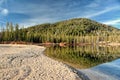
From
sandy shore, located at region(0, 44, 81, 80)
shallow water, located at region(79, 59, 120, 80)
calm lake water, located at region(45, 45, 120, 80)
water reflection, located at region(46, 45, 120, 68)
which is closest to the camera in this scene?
sandy shore, located at region(0, 44, 81, 80)

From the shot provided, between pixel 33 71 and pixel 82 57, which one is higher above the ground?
pixel 33 71

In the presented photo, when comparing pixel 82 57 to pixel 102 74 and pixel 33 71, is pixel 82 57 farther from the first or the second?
pixel 33 71

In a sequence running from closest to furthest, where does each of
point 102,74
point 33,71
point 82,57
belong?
point 33,71, point 102,74, point 82,57

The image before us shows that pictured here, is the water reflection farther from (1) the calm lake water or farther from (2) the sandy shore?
(2) the sandy shore

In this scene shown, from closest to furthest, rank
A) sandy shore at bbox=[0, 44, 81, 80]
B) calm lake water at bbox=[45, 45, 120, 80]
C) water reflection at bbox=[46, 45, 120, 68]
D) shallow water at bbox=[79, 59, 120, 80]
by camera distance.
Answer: sandy shore at bbox=[0, 44, 81, 80]
shallow water at bbox=[79, 59, 120, 80]
calm lake water at bbox=[45, 45, 120, 80]
water reflection at bbox=[46, 45, 120, 68]

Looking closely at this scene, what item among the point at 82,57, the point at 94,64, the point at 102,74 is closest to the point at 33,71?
the point at 102,74

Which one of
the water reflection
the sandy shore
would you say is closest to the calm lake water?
the water reflection

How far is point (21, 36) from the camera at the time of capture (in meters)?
126

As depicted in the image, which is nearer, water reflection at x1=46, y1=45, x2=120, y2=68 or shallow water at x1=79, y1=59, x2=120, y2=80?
shallow water at x1=79, y1=59, x2=120, y2=80

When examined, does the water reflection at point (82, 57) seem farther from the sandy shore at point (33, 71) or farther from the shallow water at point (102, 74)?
the sandy shore at point (33, 71)

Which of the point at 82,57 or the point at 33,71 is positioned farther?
the point at 82,57

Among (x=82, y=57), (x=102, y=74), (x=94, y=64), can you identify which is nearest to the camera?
(x=102, y=74)

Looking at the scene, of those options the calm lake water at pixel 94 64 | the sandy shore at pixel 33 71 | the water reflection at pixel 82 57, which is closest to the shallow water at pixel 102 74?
the calm lake water at pixel 94 64

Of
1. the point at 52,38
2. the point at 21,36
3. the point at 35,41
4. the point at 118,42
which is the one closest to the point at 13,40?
the point at 21,36
